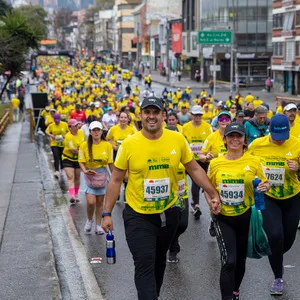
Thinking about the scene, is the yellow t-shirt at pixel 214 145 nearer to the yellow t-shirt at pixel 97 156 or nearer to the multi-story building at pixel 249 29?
the yellow t-shirt at pixel 97 156

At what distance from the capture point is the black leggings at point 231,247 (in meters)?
6.70

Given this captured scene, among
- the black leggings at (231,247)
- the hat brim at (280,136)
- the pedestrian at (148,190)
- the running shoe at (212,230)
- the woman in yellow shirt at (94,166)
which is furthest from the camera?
the woman in yellow shirt at (94,166)

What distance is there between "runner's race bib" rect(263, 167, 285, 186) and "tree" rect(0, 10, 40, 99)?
734 inches

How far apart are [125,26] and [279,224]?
152152 mm

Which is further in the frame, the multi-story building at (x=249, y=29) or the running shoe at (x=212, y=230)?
the multi-story building at (x=249, y=29)

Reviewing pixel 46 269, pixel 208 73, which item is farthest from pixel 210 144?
pixel 208 73

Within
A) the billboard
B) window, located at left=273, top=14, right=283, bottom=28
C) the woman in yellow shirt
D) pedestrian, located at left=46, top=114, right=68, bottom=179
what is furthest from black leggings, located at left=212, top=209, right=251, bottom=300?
the billboard

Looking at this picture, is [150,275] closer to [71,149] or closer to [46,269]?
[46,269]

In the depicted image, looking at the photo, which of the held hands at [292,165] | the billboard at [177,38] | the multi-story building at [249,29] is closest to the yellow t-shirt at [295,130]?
the held hands at [292,165]

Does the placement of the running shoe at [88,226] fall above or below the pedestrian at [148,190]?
below

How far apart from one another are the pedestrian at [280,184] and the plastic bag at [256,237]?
2.34ft

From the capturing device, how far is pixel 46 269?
27.7ft

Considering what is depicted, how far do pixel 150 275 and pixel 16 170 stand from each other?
Answer: 41.8 feet

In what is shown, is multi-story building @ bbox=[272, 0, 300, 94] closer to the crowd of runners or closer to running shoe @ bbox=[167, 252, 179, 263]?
running shoe @ bbox=[167, 252, 179, 263]
